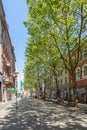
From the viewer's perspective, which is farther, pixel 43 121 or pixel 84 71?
pixel 84 71

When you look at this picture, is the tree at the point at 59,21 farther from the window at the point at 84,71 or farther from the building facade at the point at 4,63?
the window at the point at 84,71

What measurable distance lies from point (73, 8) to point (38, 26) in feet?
17.7

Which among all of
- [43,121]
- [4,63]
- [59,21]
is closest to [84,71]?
[4,63]

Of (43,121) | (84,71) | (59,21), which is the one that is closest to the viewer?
(43,121)

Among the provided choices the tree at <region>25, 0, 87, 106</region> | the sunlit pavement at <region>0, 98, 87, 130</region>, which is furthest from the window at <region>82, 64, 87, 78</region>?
the sunlit pavement at <region>0, 98, 87, 130</region>

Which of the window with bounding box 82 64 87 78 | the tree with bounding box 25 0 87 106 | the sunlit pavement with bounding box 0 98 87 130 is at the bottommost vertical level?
the sunlit pavement with bounding box 0 98 87 130

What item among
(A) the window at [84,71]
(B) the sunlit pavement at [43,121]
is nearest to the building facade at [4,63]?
(A) the window at [84,71]

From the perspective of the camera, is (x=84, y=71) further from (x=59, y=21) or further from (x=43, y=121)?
(x=43, y=121)

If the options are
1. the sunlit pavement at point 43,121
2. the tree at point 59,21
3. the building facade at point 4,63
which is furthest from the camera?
the building facade at point 4,63

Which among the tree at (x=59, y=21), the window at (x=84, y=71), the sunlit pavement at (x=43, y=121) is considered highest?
the tree at (x=59, y=21)

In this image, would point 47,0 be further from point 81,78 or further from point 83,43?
point 81,78

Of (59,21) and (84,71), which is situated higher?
(59,21)

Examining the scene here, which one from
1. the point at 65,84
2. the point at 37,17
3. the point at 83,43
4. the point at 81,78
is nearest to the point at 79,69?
the point at 81,78

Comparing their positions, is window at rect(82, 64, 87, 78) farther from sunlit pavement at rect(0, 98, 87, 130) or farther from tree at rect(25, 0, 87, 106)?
sunlit pavement at rect(0, 98, 87, 130)
